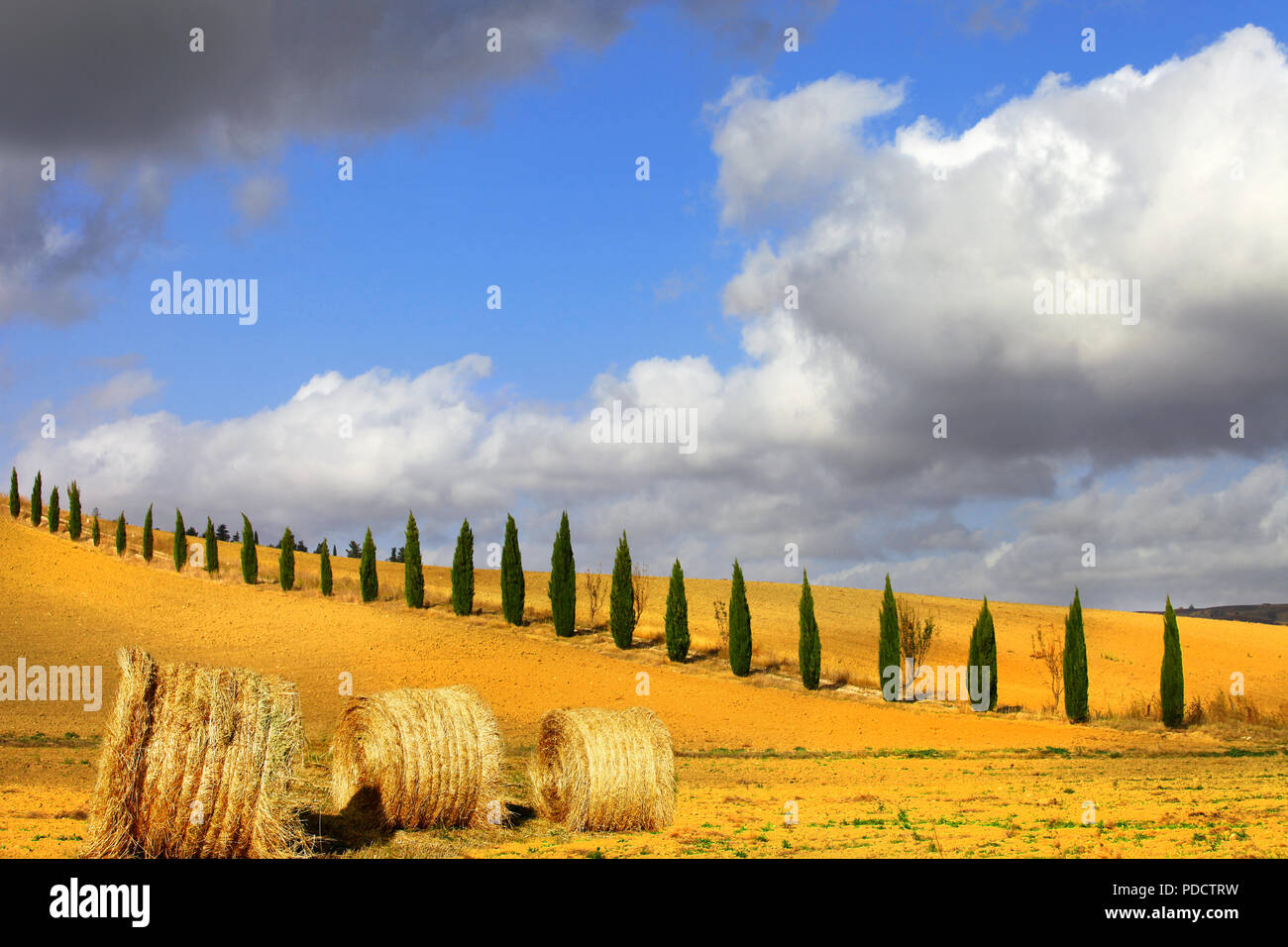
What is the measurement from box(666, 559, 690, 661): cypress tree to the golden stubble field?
1.02 m

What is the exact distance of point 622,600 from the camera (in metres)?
51.2

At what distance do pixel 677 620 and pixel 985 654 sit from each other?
49.0 feet

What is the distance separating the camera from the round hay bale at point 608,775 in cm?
1625

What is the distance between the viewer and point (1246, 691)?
2213 inches

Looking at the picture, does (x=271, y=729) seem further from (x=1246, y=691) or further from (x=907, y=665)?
(x=1246, y=691)

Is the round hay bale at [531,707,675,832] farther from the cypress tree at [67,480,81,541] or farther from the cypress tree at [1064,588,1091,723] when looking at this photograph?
the cypress tree at [67,480,81,541]

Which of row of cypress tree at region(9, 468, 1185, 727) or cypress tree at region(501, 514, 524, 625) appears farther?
cypress tree at region(501, 514, 524, 625)

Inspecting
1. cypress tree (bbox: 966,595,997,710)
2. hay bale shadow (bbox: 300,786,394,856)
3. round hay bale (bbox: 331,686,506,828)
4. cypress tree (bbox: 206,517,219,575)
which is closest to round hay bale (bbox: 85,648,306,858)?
hay bale shadow (bbox: 300,786,394,856)

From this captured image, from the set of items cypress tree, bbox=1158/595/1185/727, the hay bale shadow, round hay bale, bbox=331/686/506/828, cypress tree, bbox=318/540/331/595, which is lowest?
cypress tree, bbox=1158/595/1185/727

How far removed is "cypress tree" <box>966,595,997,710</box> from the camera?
151 feet

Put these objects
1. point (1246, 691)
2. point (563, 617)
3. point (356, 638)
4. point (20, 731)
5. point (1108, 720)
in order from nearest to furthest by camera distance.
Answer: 1. point (20, 731)
2. point (1108, 720)
3. point (356, 638)
4. point (563, 617)
5. point (1246, 691)

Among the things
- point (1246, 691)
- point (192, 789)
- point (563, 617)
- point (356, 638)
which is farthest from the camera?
point (1246, 691)
